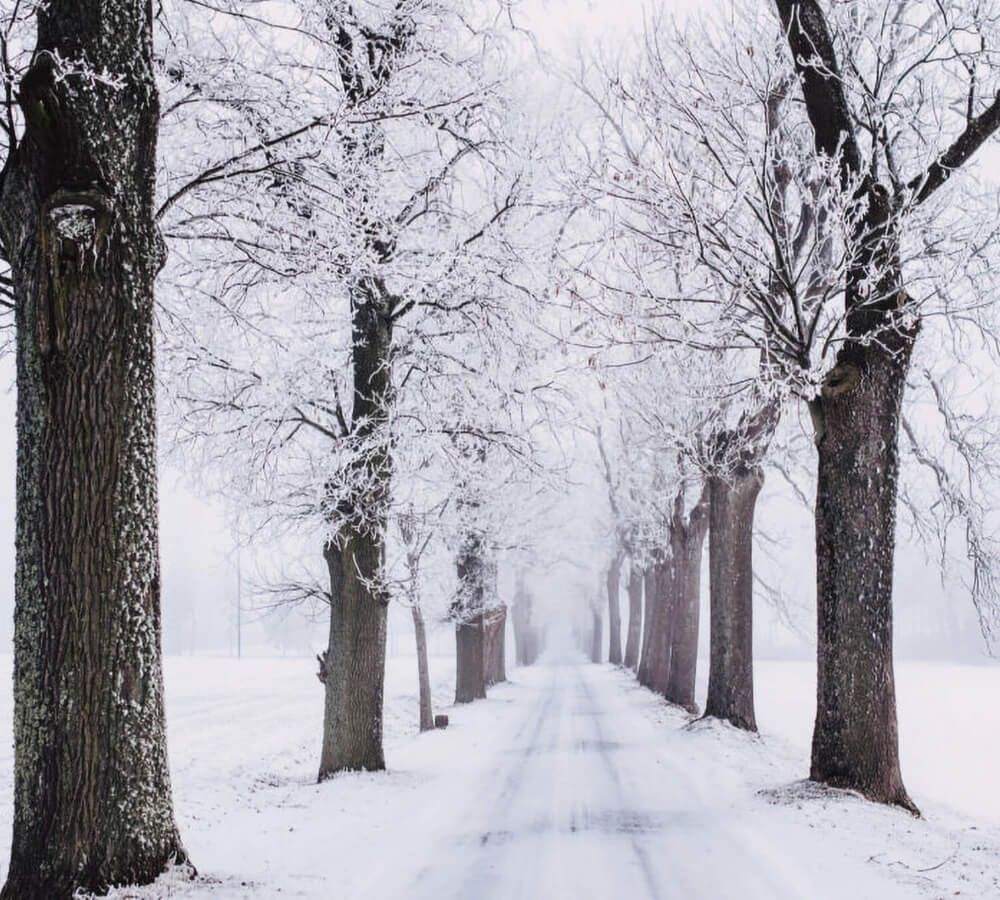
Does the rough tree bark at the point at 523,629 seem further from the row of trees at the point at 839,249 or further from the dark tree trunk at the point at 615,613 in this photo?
the row of trees at the point at 839,249

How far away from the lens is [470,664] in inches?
930

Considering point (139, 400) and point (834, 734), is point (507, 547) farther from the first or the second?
point (139, 400)

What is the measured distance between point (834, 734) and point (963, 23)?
6.99m

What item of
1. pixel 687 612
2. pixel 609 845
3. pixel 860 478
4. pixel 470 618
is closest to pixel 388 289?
pixel 860 478

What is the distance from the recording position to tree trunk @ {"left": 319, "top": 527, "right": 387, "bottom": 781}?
10547 millimetres

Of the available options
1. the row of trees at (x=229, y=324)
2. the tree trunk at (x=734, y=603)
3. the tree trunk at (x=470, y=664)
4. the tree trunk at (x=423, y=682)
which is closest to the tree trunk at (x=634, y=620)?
the tree trunk at (x=470, y=664)

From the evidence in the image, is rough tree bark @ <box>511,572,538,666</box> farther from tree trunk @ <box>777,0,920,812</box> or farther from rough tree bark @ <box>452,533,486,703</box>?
tree trunk @ <box>777,0,920,812</box>

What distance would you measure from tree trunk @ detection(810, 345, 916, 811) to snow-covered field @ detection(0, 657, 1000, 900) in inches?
25.1

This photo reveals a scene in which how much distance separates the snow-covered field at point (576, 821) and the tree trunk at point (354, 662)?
523mm

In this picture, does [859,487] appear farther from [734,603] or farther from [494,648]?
[494,648]

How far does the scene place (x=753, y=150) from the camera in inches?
322

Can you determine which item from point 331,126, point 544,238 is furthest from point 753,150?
point 331,126

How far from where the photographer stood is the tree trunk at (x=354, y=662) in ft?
34.6

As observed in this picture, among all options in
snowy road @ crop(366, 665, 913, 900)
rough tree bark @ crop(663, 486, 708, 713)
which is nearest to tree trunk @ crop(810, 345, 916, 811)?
snowy road @ crop(366, 665, 913, 900)
